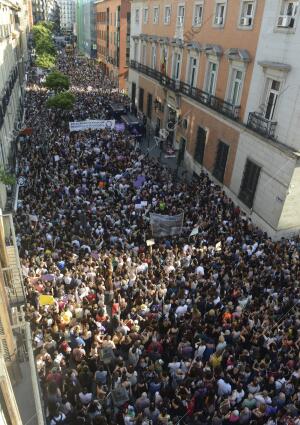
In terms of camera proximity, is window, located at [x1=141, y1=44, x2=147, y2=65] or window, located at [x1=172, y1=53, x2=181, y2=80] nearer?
window, located at [x1=172, y1=53, x2=181, y2=80]

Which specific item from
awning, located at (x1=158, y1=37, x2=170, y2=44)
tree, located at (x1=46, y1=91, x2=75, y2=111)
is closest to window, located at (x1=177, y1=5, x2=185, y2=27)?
awning, located at (x1=158, y1=37, x2=170, y2=44)

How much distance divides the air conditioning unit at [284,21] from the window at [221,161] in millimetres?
7140

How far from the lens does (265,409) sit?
29.9ft

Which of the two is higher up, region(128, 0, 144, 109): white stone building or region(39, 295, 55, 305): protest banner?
region(128, 0, 144, 109): white stone building

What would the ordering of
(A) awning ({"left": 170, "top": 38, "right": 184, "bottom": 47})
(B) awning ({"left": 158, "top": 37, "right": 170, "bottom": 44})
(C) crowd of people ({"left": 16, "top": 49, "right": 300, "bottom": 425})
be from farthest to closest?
(B) awning ({"left": 158, "top": 37, "right": 170, "bottom": 44}) → (A) awning ({"left": 170, "top": 38, "right": 184, "bottom": 47}) → (C) crowd of people ({"left": 16, "top": 49, "right": 300, "bottom": 425})

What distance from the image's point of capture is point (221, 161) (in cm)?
2336

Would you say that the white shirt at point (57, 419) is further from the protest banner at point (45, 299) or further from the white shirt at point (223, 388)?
the white shirt at point (223, 388)

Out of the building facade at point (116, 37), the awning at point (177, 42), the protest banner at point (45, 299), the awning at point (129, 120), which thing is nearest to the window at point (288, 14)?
the awning at point (177, 42)

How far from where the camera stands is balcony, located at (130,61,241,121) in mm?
21542

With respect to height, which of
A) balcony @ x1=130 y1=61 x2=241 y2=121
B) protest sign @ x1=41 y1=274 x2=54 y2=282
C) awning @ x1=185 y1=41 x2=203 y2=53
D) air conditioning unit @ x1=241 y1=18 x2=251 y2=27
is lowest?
protest sign @ x1=41 y1=274 x2=54 y2=282

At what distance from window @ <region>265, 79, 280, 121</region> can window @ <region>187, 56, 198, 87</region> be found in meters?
8.89

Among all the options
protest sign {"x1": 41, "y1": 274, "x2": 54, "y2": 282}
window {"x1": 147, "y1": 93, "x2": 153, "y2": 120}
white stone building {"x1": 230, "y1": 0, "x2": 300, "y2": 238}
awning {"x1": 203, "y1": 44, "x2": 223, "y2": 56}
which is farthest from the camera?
window {"x1": 147, "y1": 93, "x2": 153, "y2": 120}

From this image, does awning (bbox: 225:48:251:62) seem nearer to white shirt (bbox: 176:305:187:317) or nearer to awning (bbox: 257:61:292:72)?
awning (bbox: 257:61:292:72)

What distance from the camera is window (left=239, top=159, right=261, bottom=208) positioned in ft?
64.8
